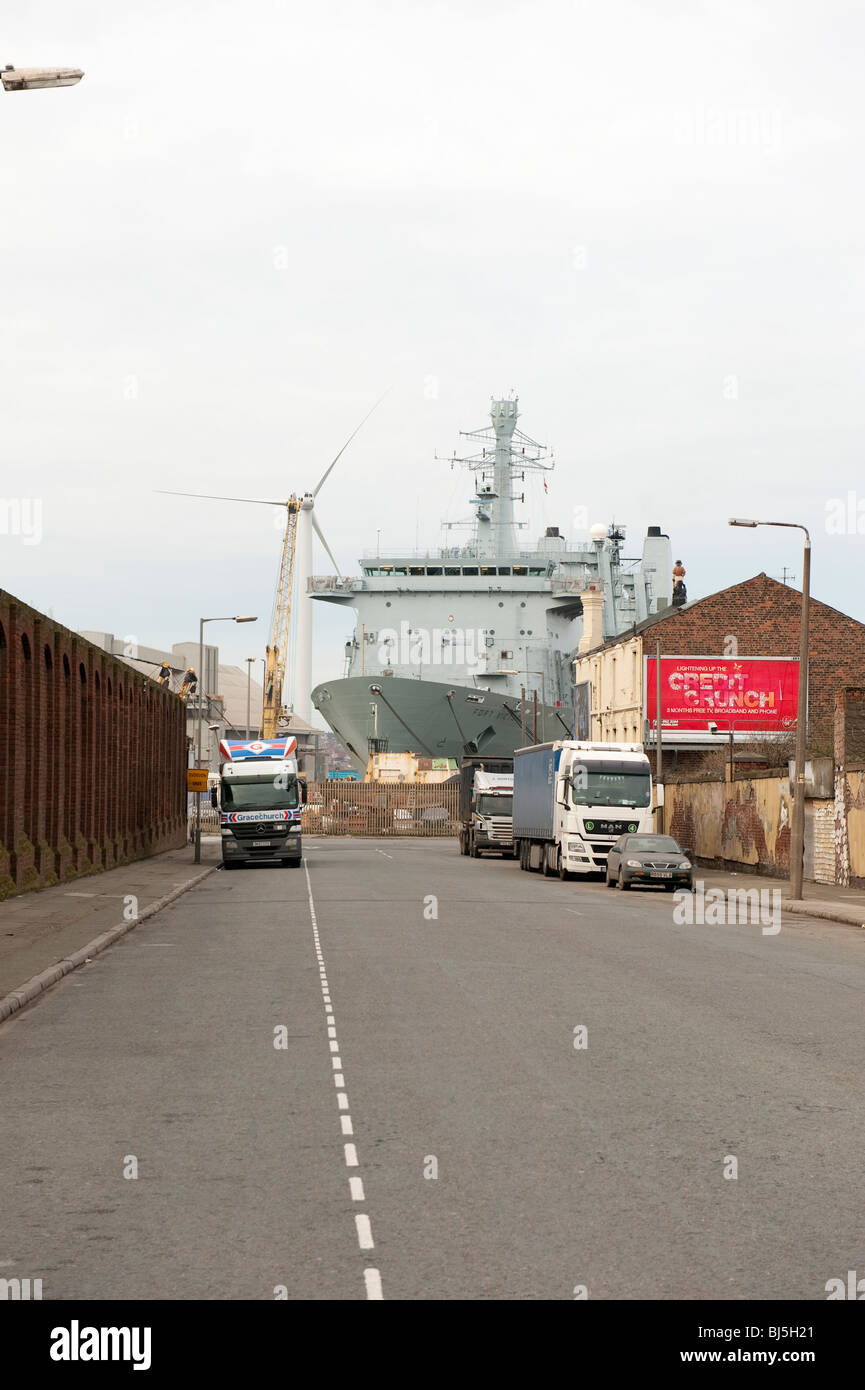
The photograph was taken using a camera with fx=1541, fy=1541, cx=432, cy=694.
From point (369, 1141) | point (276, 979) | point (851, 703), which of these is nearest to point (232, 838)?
point (851, 703)

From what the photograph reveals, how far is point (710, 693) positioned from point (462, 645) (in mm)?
23254

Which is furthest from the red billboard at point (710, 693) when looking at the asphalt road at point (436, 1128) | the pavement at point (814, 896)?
the asphalt road at point (436, 1128)

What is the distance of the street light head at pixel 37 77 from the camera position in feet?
41.1

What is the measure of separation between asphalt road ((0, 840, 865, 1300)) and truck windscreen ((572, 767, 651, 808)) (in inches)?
787

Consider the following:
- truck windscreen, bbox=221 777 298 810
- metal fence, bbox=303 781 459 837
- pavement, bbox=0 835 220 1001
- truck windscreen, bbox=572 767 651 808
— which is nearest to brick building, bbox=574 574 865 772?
metal fence, bbox=303 781 459 837

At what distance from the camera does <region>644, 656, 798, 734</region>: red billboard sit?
201ft

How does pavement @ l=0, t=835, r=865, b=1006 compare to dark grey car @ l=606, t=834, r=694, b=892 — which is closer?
pavement @ l=0, t=835, r=865, b=1006

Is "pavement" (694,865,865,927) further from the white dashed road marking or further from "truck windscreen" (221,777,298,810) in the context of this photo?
the white dashed road marking

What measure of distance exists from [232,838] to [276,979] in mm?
28368

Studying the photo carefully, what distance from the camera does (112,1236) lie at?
647 cm

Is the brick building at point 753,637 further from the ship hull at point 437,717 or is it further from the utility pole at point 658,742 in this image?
the ship hull at point 437,717

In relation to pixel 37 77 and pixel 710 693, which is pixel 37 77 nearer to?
pixel 37 77

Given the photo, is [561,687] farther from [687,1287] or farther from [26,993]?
[687,1287]

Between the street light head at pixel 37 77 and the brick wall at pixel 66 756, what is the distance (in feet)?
52.7
